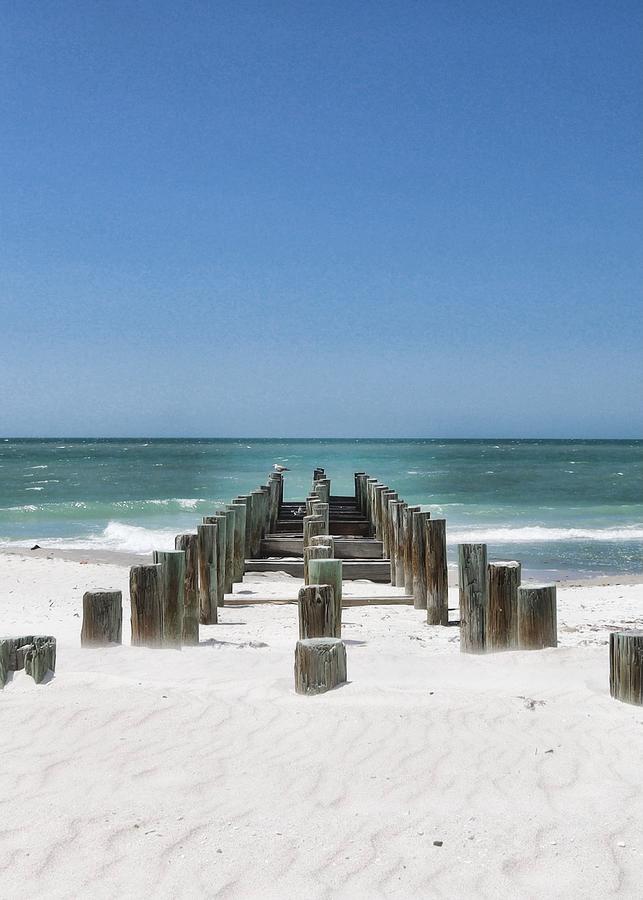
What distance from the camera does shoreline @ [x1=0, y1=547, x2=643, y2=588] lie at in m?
13.2

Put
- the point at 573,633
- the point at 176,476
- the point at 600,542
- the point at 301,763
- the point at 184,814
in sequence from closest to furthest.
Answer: the point at 184,814 < the point at 301,763 < the point at 573,633 < the point at 600,542 < the point at 176,476

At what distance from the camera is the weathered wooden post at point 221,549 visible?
898cm

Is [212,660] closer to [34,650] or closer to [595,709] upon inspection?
[34,650]

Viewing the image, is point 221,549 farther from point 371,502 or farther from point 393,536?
point 371,502

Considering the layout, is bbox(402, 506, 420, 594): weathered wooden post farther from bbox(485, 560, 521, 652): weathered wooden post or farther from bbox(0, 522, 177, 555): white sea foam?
bbox(0, 522, 177, 555): white sea foam

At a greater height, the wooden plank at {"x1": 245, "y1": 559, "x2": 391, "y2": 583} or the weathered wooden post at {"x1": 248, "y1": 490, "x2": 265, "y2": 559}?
the weathered wooden post at {"x1": 248, "y1": 490, "x2": 265, "y2": 559}

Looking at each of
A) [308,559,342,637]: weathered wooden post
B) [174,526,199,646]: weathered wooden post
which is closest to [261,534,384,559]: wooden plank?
[174,526,199,646]: weathered wooden post

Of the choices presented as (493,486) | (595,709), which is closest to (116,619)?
(595,709)

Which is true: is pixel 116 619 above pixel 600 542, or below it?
above

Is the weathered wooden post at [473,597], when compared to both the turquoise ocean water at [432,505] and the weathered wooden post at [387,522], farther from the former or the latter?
the turquoise ocean water at [432,505]

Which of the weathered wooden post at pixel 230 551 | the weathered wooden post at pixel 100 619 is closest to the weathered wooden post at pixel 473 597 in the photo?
the weathered wooden post at pixel 100 619

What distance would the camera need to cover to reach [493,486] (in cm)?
4103

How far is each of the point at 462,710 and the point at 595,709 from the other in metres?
0.73

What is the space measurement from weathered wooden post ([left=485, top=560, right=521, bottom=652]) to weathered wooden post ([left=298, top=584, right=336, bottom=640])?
46.6 inches
